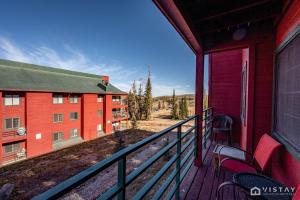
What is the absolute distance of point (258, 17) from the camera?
2281 millimetres

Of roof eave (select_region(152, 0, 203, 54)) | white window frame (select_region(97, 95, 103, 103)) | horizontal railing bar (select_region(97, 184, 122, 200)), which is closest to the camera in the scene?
horizontal railing bar (select_region(97, 184, 122, 200))

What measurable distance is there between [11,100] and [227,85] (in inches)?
545

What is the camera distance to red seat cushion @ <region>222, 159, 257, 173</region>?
7.02ft

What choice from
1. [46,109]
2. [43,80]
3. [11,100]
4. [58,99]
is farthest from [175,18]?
[43,80]

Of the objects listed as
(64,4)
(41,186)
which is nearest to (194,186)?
(41,186)

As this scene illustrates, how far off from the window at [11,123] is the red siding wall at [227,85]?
530 inches

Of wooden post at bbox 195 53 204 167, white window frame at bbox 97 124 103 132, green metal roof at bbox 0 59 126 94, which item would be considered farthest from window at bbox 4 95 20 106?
wooden post at bbox 195 53 204 167

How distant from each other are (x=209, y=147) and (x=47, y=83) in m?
14.9

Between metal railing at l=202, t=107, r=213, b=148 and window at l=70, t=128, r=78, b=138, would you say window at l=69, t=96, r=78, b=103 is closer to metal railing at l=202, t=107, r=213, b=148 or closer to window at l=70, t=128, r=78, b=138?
window at l=70, t=128, r=78, b=138

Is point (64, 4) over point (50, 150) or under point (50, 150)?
over

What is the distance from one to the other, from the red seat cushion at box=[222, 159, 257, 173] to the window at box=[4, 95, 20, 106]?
13870 mm

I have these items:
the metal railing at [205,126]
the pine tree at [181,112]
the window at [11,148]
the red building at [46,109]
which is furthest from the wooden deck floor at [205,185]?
the pine tree at [181,112]

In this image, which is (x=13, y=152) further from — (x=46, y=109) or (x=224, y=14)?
(x=224, y=14)

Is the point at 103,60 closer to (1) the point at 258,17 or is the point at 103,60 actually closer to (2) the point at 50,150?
(2) the point at 50,150
